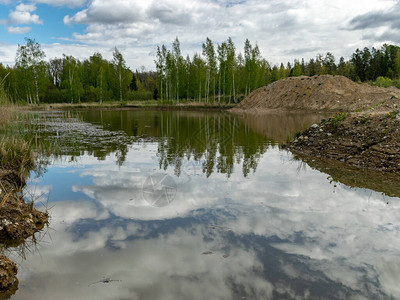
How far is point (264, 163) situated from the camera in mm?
10469

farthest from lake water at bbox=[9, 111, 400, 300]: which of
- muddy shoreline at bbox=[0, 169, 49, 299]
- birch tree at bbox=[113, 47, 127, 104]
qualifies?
birch tree at bbox=[113, 47, 127, 104]

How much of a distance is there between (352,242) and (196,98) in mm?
60819

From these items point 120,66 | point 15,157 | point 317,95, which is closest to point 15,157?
point 15,157

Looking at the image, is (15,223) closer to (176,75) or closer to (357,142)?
(357,142)

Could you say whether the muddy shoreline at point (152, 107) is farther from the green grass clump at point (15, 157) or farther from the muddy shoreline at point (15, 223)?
the muddy shoreline at point (15, 223)

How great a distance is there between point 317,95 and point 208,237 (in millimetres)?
45337

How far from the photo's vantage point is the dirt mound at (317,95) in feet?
130

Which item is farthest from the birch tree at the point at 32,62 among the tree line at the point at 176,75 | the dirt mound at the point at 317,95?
the dirt mound at the point at 317,95

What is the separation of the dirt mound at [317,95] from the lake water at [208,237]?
115 feet

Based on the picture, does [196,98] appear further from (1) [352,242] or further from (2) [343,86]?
(1) [352,242]

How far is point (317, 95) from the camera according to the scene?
45.5 meters

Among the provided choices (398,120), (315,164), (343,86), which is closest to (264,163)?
(315,164)

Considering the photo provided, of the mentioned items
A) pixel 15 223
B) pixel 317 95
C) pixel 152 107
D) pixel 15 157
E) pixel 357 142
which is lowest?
pixel 15 223

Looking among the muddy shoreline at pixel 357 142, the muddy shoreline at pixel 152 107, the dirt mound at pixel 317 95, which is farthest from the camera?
the muddy shoreline at pixel 152 107
